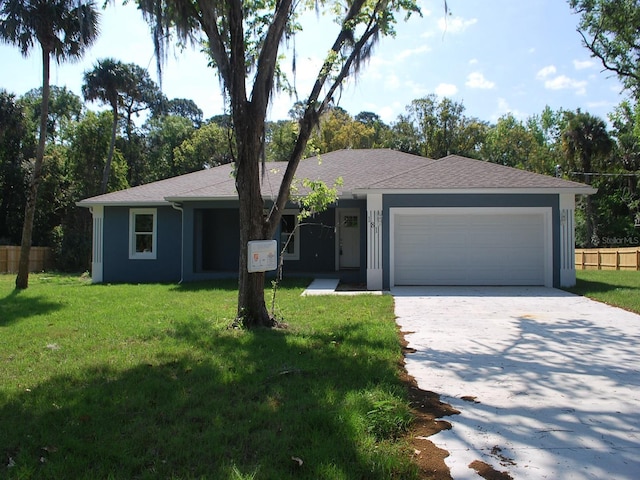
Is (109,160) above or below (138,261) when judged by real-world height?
above

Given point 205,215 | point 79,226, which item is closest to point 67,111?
point 79,226

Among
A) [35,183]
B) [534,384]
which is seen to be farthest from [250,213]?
[35,183]

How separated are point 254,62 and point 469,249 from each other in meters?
8.58

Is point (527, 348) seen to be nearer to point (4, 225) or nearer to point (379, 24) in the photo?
point (379, 24)

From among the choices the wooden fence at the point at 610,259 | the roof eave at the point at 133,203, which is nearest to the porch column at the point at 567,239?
the roof eave at the point at 133,203

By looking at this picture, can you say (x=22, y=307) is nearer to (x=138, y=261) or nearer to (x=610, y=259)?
(x=138, y=261)

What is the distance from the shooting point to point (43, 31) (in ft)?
42.5

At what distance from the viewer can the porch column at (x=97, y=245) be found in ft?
53.2

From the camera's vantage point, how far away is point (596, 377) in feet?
16.8

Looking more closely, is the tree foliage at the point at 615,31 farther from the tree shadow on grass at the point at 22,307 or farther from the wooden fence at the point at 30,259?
the wooden fence at the point at 30,259

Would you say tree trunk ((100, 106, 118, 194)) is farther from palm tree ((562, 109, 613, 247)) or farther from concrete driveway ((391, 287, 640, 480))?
palm tree ((562, 109, 613, 247))

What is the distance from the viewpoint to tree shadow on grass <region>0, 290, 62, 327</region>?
8.70 meters

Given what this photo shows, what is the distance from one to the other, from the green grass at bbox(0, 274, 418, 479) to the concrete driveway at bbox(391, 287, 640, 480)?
50 centimetres

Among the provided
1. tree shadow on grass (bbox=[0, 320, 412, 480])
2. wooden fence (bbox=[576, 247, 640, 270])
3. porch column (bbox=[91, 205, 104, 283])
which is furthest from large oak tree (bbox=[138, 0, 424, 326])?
wooden fence (bbox=[576, 247, 640, 270])
